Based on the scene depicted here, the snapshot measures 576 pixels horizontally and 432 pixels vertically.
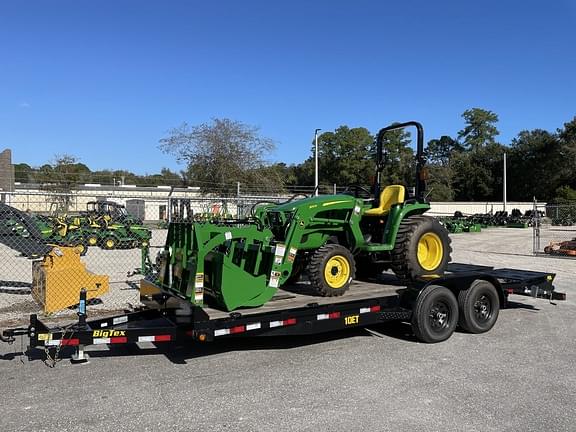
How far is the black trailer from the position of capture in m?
5.22

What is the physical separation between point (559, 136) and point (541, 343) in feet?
215

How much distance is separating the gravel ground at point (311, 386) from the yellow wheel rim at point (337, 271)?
757 mm

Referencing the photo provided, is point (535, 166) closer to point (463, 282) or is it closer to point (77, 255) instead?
point (463, 282)

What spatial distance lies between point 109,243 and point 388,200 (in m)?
14.0

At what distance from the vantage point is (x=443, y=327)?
670 centimetres

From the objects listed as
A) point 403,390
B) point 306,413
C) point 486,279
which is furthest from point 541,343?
point 306,413

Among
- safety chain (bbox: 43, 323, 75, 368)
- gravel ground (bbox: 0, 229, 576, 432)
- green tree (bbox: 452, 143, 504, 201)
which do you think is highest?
green tree (bbox: 452, 143, 504, 201)

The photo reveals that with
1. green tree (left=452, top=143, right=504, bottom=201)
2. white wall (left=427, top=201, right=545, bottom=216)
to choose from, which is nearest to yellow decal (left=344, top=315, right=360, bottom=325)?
white wall (left=427, top=201, right=545, bottom=216)

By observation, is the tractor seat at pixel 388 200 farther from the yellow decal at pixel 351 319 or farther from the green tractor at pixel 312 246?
the yellow decal at pixel 351 319

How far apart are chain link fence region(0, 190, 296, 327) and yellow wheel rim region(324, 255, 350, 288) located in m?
1.48

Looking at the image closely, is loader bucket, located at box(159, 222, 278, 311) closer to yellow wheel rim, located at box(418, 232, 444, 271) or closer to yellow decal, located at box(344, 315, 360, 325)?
yellow decal, located at box(344, 315, 360, 325)

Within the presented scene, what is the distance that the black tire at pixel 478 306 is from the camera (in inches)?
272

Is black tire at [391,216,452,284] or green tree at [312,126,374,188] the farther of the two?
green tree at [312,126,374,188]

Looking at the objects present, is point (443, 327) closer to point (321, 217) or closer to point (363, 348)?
point (363, 348)
